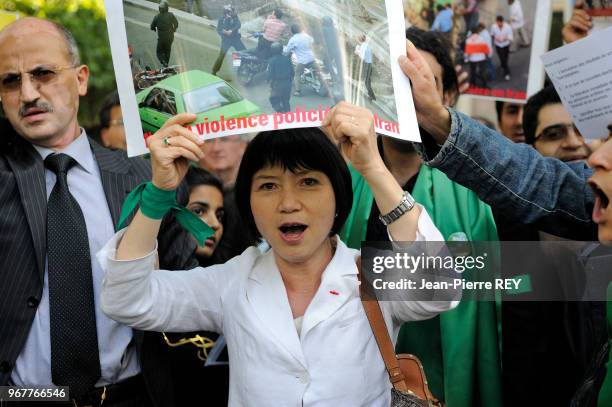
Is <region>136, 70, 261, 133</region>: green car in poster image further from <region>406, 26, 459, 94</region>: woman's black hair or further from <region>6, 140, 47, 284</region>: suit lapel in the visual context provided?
<region>406, 26, 459, 94</region>: woman's black hair

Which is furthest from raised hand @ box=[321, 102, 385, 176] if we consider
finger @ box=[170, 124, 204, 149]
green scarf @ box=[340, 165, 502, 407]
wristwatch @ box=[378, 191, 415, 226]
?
green scarf @ box=[340, 165, 502, 407]

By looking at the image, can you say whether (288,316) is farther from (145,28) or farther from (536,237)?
(536,237)

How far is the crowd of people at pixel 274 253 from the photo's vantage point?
7.55 ft

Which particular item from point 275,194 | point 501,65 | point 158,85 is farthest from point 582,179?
point 501,65

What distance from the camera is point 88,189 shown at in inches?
111

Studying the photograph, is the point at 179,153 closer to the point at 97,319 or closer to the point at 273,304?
the point at 273,304

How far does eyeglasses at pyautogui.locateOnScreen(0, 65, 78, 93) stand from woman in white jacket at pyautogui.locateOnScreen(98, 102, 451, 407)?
71 cm

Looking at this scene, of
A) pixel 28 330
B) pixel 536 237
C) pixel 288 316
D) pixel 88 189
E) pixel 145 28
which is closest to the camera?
pixel 145 28

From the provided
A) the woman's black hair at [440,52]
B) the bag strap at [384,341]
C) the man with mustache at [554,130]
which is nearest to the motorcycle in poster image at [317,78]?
the bag strap at [384,341]

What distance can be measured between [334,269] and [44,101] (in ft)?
3.97

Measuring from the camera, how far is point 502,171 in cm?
239

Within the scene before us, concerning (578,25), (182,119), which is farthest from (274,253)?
(578,25)

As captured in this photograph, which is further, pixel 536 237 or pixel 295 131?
pixel 536 237

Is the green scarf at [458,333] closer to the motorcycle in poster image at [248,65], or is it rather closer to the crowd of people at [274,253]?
the crowd of people at [274,253]
